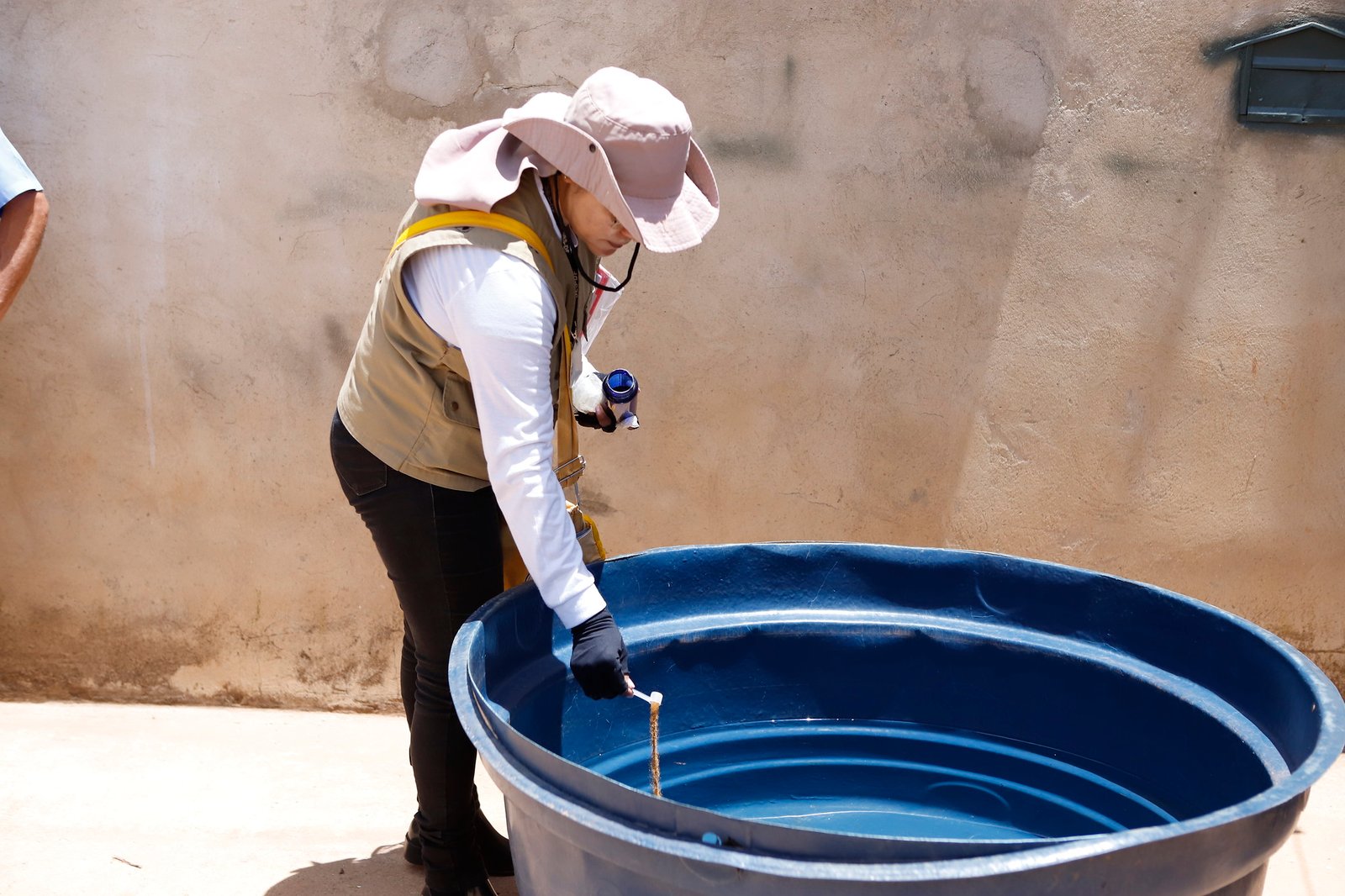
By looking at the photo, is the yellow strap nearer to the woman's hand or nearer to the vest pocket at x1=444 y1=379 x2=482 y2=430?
the vest pocket at x1=444 y1=379 x2=482 y2=430

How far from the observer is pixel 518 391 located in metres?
1.70

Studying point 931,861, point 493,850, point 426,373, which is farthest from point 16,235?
point 931,861

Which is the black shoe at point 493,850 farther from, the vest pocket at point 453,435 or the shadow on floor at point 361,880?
the vest pocket at point 453,435

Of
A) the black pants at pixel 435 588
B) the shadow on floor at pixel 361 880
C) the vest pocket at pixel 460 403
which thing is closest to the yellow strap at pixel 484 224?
the vest pocket at pixel 460 403

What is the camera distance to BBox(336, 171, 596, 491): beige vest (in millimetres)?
1821

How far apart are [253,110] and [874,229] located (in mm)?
1459

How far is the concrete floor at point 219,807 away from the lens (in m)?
2.44

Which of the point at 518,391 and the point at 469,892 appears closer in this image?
the point at 518,391

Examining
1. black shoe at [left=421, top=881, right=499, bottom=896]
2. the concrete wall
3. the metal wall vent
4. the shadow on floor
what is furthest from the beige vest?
the metal wall vent

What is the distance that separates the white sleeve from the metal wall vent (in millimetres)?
1847

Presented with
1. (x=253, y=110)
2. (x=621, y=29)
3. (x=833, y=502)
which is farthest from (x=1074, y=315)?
(x=253, y=110)

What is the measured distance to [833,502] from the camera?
304 centimetres

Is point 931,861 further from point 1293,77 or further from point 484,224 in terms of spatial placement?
point 1293,77

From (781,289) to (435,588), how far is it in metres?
1.25
